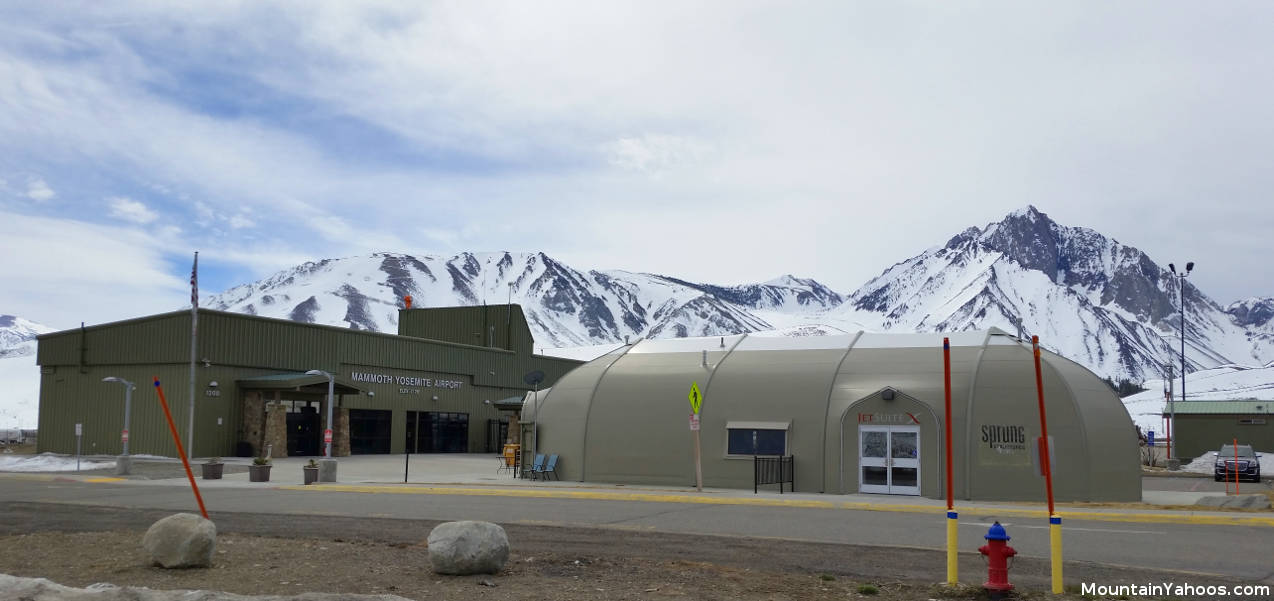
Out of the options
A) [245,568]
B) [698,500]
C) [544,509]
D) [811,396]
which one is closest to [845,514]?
[698,500]

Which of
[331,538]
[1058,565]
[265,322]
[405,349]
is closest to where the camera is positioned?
[1058,565]

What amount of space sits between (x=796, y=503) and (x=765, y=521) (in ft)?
15.6

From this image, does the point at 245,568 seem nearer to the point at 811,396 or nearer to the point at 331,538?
the point at 331,538

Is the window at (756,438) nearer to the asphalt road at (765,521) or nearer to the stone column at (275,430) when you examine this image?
the asphalt road at (765,521)

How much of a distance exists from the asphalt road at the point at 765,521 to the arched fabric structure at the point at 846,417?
20.5ft

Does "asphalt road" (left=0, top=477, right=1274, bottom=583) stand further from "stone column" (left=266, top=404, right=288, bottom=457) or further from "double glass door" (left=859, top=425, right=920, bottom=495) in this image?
"stone column" (left=266, top=404, right=288, bottom=457)

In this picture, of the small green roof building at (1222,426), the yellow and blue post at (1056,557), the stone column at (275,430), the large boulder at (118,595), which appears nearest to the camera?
the large boulder at (118,595)

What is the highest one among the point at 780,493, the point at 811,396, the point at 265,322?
the point at 265,322

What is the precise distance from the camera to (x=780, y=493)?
26469 millimetres

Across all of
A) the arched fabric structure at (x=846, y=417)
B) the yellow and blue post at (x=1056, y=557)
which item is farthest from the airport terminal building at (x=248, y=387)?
the yellow and blue post at (x=1056, y=557)

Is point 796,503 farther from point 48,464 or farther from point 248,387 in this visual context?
point 48,464

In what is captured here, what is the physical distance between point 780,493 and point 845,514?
6.75 metres

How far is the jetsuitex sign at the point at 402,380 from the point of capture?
51.0 meters

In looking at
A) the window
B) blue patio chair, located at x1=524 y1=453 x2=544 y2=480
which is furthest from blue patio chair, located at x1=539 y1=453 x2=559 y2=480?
the window
